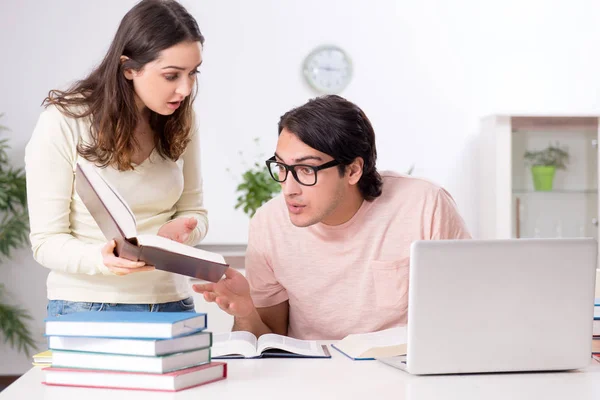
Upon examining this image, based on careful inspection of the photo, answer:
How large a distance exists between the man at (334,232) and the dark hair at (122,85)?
1.33 ft

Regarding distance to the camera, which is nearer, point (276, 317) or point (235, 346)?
point (235, 346)

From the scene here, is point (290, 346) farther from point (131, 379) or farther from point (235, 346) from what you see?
point (131, 379)

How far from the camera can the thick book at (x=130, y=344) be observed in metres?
1.35

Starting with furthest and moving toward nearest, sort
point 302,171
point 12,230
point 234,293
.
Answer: point 12,230 → point 302,171 → point 234,293

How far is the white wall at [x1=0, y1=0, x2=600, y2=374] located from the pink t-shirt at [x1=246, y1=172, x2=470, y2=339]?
2.44 metres

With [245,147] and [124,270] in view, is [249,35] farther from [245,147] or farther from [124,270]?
[124,270]

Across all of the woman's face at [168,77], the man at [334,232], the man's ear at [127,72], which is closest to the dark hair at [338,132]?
the man at [334,232]

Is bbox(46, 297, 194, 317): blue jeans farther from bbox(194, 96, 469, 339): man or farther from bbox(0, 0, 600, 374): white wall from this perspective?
bbox(0, 0, 600, 374): white wall

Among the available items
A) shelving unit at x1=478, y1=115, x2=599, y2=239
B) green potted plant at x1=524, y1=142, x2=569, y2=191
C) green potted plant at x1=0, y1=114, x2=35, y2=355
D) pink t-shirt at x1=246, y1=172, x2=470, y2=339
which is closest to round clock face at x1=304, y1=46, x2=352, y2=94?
shelving unit at x1=478, y1=115, x2=599, y2=239

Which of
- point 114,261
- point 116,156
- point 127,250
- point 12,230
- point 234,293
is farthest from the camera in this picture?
point 12,230

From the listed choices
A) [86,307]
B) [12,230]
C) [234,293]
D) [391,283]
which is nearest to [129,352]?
[234,293]

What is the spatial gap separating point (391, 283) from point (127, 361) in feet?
3.02

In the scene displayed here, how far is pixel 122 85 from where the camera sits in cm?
199

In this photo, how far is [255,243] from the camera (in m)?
2.18
